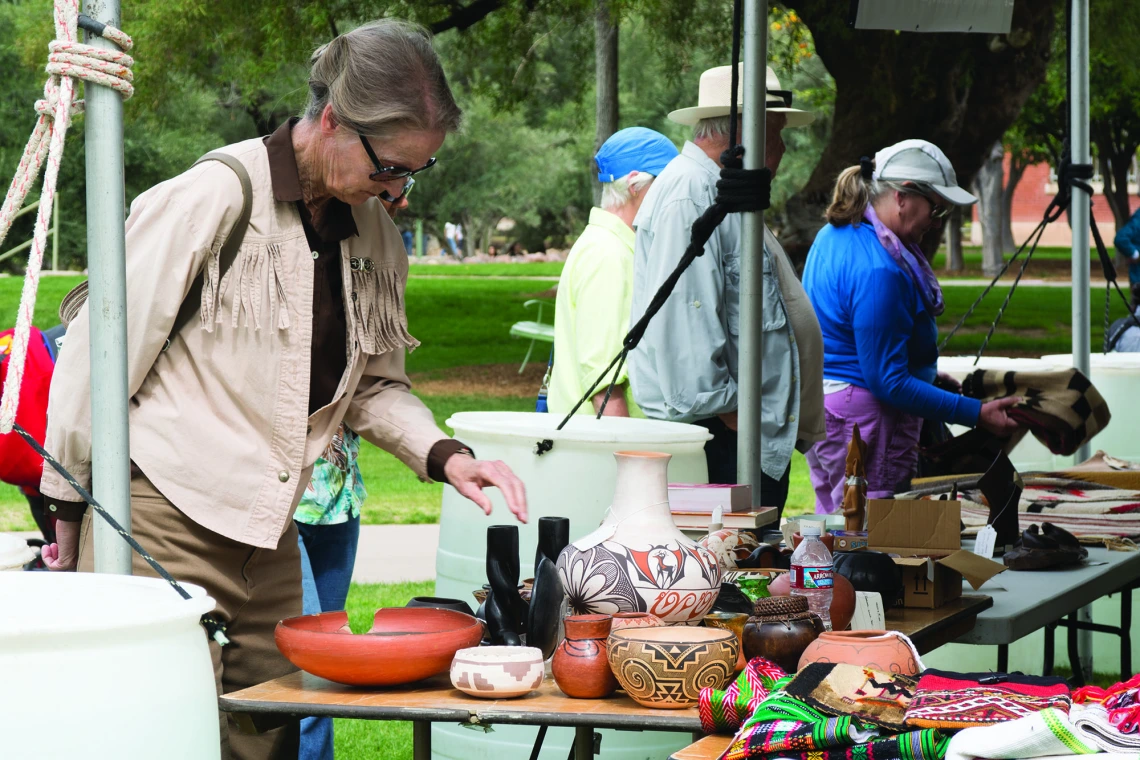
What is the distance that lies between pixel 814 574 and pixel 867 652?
441mm

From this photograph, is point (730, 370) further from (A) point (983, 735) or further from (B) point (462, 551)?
(A) point (983, 735)

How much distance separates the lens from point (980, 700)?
5.57 ft

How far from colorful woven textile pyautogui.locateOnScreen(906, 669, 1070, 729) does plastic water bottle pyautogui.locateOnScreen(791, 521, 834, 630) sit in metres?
0.51

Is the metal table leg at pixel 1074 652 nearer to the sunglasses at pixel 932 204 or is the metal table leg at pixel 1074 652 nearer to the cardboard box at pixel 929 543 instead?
the sunglasses at pixel 932 204

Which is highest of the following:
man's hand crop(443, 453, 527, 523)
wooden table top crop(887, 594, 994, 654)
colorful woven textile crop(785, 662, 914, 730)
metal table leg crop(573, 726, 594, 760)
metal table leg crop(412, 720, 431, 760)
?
man's hand crop(443, 453, 527, 523)

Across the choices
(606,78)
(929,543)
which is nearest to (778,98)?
(929,543)

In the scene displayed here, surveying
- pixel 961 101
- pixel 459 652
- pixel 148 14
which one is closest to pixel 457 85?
pixel 148 14

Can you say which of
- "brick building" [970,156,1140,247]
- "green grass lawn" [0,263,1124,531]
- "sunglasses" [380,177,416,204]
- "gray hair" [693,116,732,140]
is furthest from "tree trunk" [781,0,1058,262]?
"brick building" [970,156,1140,247]

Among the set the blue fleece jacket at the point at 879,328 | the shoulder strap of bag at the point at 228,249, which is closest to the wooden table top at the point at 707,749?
the shoulder strap of bag at the point at 228,249

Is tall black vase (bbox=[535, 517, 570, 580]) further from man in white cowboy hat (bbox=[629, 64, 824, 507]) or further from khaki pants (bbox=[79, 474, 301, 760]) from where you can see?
man in white cowboy hat (bbox=[629, 64, 824, 507])

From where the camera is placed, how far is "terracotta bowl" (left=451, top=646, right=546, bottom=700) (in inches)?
77.2

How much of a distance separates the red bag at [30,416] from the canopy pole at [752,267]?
1624mm

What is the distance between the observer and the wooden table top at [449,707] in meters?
1.90

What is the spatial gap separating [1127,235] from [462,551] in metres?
5.21
